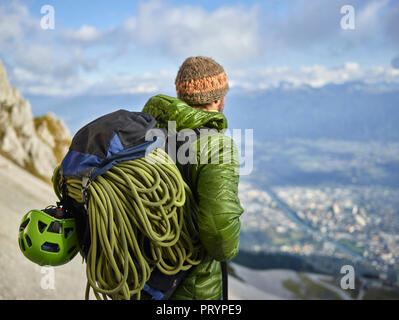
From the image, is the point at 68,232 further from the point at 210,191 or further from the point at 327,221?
the point at 327,221

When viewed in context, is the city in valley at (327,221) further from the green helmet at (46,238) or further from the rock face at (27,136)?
the green helmet at (46,238)

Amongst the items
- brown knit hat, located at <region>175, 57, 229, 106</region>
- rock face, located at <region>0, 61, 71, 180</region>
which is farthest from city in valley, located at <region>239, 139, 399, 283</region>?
brown knit hat, located at <region>175, 57, 229, 106</region>

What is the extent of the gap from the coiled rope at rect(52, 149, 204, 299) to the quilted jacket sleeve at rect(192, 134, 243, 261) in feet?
0.53

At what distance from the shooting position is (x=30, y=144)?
76.7ft

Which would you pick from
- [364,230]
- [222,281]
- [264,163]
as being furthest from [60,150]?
[264,163]

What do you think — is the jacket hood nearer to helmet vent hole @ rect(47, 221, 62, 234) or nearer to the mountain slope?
helmet vent hole @ rect(47, 221, 62, 234)

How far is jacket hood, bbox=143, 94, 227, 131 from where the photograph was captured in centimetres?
233

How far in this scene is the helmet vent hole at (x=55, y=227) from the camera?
85.5 inches

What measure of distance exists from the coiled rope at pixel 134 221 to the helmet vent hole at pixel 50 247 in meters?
0.20

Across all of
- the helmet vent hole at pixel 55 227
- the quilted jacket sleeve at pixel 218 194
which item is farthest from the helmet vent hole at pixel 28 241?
the quilted jacket sleeve at pixel 218 194

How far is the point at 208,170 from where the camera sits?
7.08ft

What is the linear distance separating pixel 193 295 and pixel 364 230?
8923 cm

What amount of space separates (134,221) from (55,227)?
48cm
